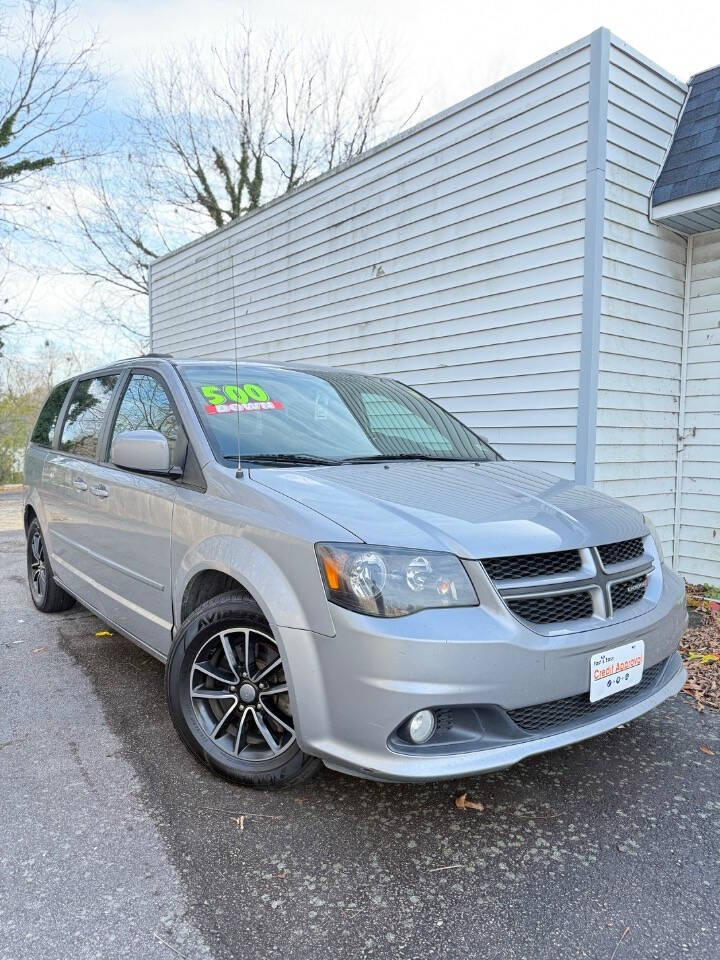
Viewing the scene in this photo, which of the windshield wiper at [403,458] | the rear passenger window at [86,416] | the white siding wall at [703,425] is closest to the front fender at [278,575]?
the windshield wiper at [403,458]

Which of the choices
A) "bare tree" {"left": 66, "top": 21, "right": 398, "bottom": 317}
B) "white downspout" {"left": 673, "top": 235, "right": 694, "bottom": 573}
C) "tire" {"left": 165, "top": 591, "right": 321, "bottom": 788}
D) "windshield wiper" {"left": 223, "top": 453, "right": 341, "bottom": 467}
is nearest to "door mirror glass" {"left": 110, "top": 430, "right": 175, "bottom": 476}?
"windshield wiper" {"left": 223, "top": 453, "right": 341, "bottom": 467}

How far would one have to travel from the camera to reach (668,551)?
5590 mm

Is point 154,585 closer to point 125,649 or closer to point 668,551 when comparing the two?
point 125,649

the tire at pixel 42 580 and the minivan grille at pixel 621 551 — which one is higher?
the minivan grille at pixel 621 551

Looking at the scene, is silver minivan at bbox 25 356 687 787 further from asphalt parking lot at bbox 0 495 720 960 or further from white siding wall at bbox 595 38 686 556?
white siding wall at bbox 595 38 686 556

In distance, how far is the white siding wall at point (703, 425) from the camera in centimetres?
530

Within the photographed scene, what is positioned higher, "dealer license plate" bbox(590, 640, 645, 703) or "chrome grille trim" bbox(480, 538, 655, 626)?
"chrome grille trim" bbox(480, 538, 655, 626)

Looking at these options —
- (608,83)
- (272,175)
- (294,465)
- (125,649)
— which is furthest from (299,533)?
(272,175)

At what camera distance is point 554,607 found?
203 centimetres

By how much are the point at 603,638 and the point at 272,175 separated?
72.7 feet

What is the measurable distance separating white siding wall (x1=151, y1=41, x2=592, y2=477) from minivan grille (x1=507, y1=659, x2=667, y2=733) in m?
3.14

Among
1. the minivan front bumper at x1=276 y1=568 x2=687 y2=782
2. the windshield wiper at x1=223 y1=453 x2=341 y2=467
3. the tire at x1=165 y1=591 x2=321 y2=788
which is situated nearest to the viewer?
the minivan front bumper at x1=276 y1=568 x2=687 y2=782

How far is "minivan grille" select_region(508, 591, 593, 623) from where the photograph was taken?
1967mm

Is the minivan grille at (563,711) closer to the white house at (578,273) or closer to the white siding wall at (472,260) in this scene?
the white house at (578,273)
